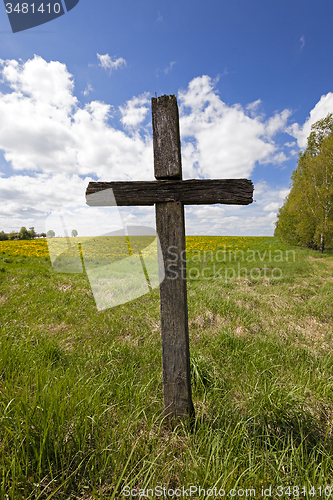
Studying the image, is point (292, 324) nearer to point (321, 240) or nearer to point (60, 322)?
point (60, 322)

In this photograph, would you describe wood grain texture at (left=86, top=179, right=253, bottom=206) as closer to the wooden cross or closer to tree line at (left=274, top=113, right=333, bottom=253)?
the wooden cross

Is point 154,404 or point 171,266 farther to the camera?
point 154,404

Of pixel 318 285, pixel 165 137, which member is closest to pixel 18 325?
pixel 165 137

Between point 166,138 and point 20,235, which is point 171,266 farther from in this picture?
point 20,235

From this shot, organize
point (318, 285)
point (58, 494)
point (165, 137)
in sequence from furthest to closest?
1. point (318, 285)
2. point (165, 137)
3. point (58, 494)

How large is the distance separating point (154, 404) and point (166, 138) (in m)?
2.87

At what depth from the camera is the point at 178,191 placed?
212cm

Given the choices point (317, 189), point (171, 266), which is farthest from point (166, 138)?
point (317, 189)

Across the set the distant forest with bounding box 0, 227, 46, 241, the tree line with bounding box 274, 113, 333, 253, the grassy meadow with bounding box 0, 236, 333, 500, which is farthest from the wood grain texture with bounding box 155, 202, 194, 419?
the distant forest with bounding box 0, 227, 46, 241

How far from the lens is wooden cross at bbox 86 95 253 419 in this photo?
2098 mm

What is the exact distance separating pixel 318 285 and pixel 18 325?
10.2 metres

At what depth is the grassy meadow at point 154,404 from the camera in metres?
1.50

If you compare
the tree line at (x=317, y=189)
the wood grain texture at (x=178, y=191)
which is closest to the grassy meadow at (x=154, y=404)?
the wood grain texture at (x=178, y=191)

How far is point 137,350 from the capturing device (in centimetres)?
358
